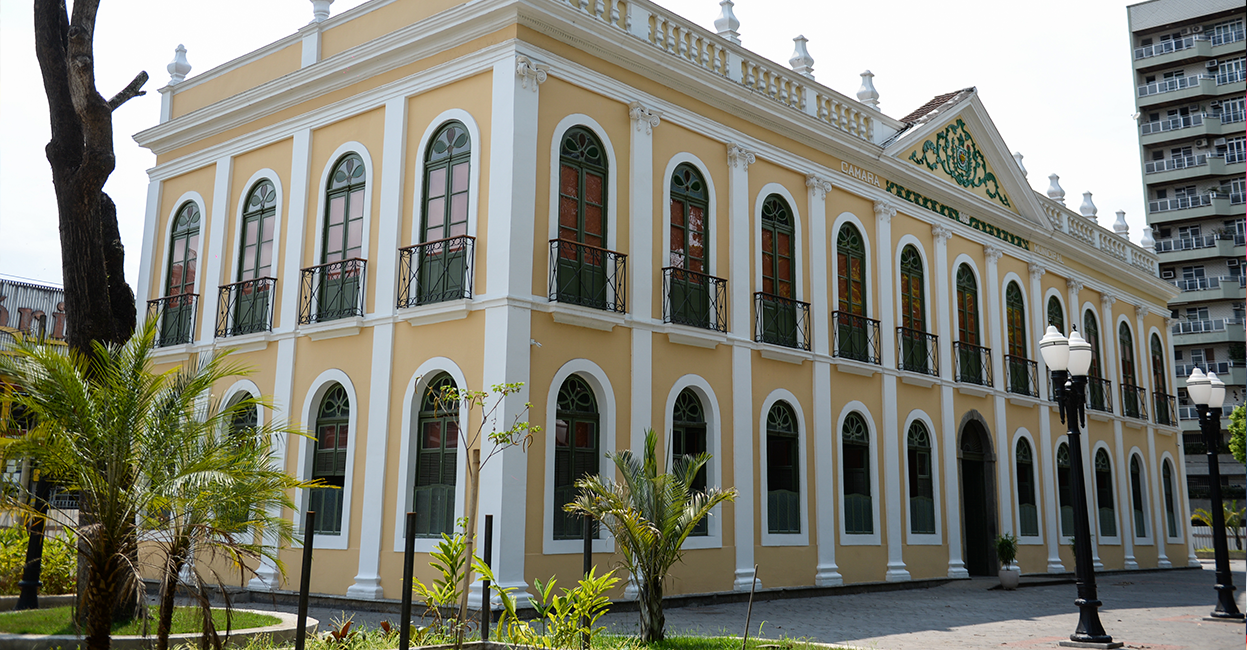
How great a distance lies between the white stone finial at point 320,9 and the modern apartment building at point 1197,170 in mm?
46440

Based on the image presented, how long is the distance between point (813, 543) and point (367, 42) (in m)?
10.8

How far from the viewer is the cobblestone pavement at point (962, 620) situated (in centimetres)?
1110

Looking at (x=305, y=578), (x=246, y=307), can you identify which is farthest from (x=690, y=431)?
(x=305, y=578)

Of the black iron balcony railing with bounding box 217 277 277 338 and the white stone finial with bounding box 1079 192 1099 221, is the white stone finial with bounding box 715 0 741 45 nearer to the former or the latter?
the black iron balcony railing with bounding box 217 277 277 338

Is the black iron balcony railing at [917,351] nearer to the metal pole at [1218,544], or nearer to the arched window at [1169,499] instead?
the metal pole at [1218,544]

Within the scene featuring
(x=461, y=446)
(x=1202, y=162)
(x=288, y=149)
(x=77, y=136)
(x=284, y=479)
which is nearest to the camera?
(x=284, y=479)

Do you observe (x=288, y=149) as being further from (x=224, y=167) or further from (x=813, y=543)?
(x=813, y=543)

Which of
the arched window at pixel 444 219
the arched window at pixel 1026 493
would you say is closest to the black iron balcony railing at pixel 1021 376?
the arched window at pixel 1026 493

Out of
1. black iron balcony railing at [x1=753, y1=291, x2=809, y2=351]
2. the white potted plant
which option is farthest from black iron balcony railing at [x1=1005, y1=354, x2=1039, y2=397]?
black iron balcony railing at [x1=753, y1=291, x2=809, y2=351]

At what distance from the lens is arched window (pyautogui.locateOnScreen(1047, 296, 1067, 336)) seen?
2509 cm

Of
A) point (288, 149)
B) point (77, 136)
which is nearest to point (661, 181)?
point (288, 149)

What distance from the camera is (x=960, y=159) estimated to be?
22.4 metres

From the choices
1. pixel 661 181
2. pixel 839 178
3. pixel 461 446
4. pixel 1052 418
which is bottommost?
pixel 461 446

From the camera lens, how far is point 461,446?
13.3 meters
